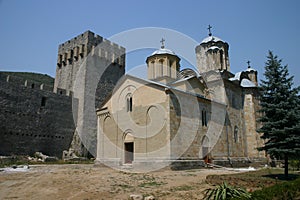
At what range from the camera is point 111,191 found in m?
8.15

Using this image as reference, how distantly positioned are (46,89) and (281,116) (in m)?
27.7

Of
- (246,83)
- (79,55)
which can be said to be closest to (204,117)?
(246,83)

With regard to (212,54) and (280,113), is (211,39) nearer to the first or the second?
(212,54)

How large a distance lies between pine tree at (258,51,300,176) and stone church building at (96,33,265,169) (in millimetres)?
6166

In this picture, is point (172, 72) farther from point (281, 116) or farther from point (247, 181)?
point (247, 181)

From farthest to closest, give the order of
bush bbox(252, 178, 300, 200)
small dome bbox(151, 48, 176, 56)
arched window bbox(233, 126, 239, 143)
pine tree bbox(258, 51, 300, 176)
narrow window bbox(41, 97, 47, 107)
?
1. narrow window bbox(41, 97, 47, 107)
2. small dome bbox(151, 48, 176, 56)
3. arched window bbox(233, 126, 239, 143)
4. pine tree bbox(258, 51, 300, 176)
5. bush bbox(252, 178, 300, 200)

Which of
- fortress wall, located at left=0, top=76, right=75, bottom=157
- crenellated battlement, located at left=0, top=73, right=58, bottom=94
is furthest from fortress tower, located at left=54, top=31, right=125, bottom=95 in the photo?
crenellated battlement, located at left=0, top=73, right=58, bottom=94

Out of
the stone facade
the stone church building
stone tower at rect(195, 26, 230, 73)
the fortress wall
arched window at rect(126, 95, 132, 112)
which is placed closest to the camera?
the stone church building

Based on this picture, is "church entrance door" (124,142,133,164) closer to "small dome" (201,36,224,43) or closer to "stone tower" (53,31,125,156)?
"stone tower" (53,31,125,156)

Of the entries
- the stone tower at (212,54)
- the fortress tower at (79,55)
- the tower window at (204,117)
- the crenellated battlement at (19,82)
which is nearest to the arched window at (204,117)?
the tower window at (204,117)

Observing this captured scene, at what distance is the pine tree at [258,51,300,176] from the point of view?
11289mm

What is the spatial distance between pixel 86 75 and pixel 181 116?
21.7m

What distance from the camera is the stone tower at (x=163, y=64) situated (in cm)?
2467

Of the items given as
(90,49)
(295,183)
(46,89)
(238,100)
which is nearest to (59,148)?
(46,89)
